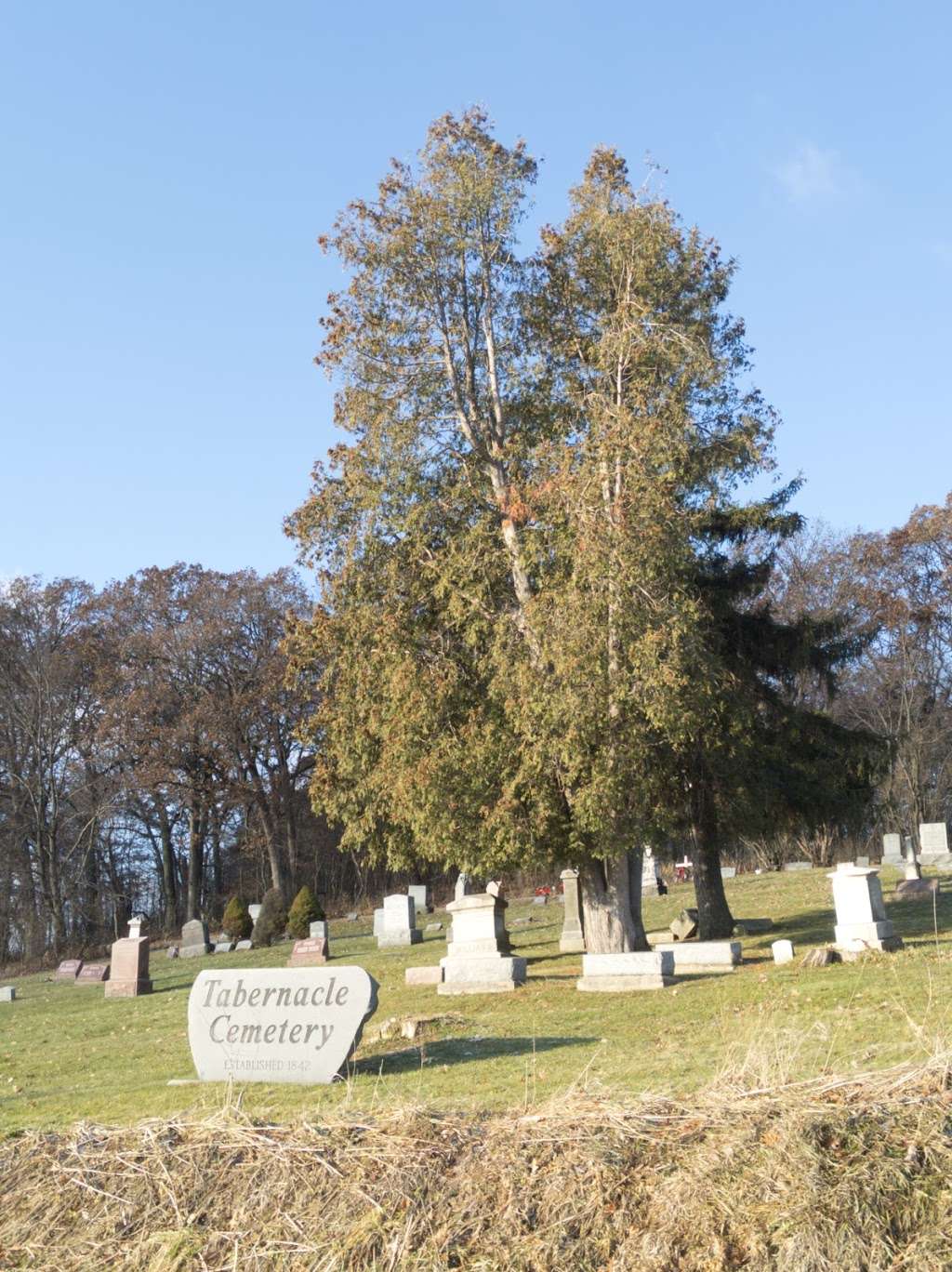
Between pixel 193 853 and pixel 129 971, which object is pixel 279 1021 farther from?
pixel 193 853

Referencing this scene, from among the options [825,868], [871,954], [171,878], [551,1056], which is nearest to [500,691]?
[871,954]

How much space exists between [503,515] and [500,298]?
4062 millimetres

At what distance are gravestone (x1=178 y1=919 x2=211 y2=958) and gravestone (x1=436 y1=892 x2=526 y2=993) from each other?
42.2 feet

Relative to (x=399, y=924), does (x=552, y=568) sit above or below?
above

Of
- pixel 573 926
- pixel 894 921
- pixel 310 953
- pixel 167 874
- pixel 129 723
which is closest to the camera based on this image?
pixel 894 921

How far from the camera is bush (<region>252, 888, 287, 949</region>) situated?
2922 centimetres

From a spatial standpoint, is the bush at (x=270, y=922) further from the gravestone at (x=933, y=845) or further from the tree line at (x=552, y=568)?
the gravestone at (x=933, y=845)

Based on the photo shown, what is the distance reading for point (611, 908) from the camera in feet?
56.6

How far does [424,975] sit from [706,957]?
4.38 m

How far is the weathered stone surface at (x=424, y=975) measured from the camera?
17109 mm

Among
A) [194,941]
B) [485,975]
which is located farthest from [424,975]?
[194,941]

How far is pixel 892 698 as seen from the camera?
132 ft

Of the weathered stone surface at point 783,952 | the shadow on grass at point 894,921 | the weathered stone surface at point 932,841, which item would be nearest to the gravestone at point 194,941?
the shadow on grass at point 894,921

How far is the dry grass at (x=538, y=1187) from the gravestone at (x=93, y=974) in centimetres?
2186
